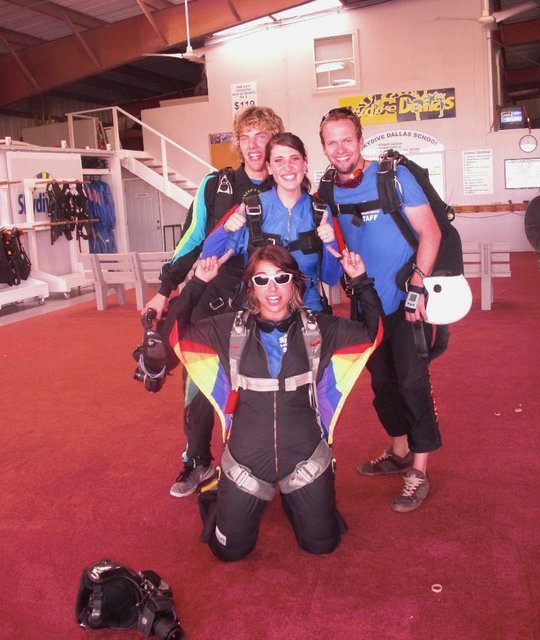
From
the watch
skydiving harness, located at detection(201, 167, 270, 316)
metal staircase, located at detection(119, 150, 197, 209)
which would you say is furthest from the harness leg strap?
the watch

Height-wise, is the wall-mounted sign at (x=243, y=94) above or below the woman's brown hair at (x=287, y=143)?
above

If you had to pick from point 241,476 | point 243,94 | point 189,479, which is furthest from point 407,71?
point 241,476

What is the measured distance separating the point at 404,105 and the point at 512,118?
2.31 m

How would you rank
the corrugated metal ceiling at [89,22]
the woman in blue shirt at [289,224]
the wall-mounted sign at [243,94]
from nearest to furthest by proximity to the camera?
1. the woman in blue shirt at [289,224]
2. the corrugated metal ceiling at [89,22]
3. the wall-mounted sign at [243,94]

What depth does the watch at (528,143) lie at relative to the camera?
47.6ft

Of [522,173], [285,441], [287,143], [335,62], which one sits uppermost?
[335,62]

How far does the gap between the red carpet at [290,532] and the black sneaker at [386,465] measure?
2.8 inches

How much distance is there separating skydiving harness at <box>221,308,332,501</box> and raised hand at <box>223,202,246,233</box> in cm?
40

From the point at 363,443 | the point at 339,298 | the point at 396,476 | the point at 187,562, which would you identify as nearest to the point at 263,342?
the point at 187,562

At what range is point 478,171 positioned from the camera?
15.0 meters

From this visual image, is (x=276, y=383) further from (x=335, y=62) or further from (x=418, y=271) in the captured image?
(x=335, y=62)

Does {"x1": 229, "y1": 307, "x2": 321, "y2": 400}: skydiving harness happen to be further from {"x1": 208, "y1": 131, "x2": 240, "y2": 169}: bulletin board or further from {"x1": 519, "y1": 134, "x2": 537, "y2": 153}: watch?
{"x1": 208, "y1": 131, "x2": 240, "y2": 169}: bulletin board

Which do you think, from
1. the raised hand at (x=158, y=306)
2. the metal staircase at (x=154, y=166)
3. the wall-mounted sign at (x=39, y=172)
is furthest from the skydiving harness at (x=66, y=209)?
the raised hand at (x=158, y=306)

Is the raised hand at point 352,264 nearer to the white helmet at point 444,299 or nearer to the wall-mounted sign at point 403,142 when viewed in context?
the white helmet at point 444,299
